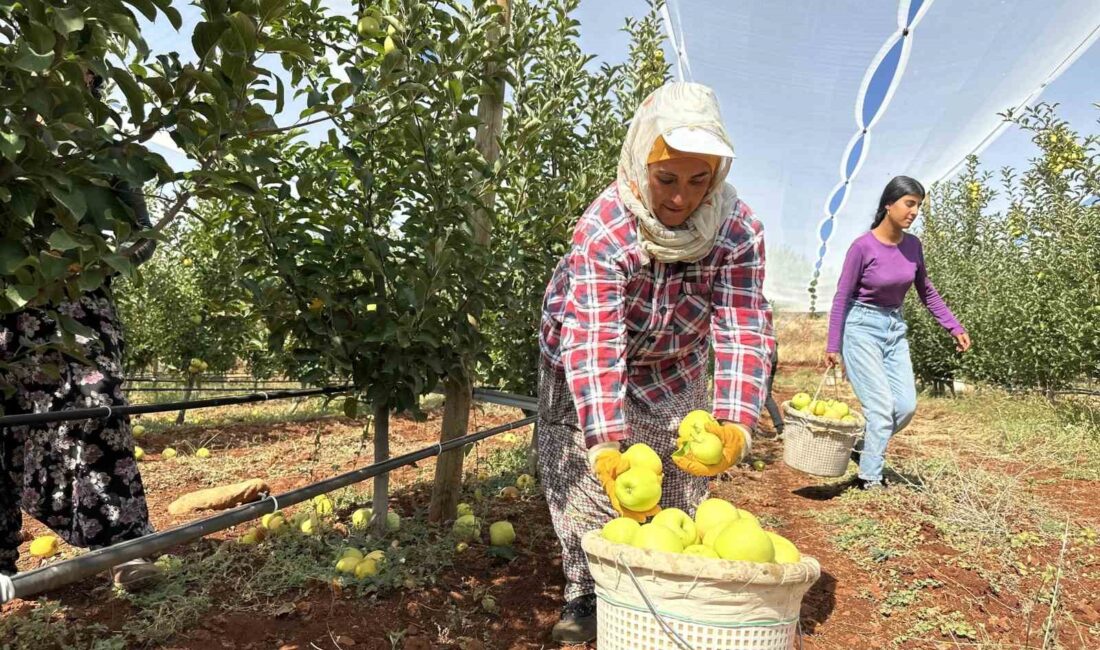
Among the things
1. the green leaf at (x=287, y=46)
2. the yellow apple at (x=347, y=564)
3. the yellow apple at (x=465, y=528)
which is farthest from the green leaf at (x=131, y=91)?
the yellow apple at (x=465, y=528)

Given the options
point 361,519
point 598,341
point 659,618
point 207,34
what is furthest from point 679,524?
point 361,519

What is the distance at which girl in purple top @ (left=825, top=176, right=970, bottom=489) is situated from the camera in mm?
3986

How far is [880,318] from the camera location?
13.3ft

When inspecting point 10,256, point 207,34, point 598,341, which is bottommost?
point 598,341

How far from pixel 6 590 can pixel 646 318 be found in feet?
5.10

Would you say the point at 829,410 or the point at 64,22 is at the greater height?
the point at 64,22

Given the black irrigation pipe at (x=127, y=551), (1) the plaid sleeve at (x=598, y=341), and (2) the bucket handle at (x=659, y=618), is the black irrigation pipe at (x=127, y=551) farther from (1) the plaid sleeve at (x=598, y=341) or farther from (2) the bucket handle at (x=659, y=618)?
(2) the bucket handle at (x=659, y=618)

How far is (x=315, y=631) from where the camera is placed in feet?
7.57

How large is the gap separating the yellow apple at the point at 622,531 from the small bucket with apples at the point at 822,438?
110 inches

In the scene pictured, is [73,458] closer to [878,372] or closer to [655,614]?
[655,614]

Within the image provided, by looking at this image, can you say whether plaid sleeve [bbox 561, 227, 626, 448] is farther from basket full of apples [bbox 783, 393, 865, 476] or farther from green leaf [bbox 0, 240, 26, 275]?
basket full of apples [bbox 783, 393, 865, 476]

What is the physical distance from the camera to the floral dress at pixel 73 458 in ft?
7.85

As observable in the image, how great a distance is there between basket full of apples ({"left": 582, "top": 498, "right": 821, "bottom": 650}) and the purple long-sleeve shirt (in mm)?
2894

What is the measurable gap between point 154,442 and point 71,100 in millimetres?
5681
